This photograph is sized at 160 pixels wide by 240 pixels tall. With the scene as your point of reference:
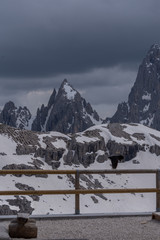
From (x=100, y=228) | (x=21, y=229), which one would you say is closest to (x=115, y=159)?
(x=100, y=228)

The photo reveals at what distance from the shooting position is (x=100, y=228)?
1377cm

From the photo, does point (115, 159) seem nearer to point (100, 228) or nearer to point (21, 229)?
point (100, 228)

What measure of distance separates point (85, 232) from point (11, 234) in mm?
2129

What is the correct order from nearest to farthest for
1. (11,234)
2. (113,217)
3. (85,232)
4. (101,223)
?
(11,234)
(85,232)
(101,223)
(113,217)

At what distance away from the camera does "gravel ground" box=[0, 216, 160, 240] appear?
491 inches

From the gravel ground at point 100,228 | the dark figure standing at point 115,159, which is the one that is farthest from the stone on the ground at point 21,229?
the dark figure standing at point 115,159

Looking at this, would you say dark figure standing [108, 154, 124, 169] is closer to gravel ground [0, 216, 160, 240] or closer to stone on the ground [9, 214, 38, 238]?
gravel ground [0, 216, 160, 240]

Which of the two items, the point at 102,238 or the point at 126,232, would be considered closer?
the point at 102,238

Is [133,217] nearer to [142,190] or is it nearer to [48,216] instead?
[142,190]

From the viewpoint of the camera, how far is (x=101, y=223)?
576 inches

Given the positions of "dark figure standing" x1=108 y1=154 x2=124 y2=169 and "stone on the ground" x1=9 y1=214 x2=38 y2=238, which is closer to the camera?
"stone on the ground" x1=9 y1=214 x2=38 y2=238

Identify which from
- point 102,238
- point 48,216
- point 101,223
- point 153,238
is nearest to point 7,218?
point 48,216

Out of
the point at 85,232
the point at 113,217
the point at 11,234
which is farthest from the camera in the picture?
the point at 113,217

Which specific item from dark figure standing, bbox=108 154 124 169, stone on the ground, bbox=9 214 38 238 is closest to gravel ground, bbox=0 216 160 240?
stone on the ground, bbox=9 214 38 238
